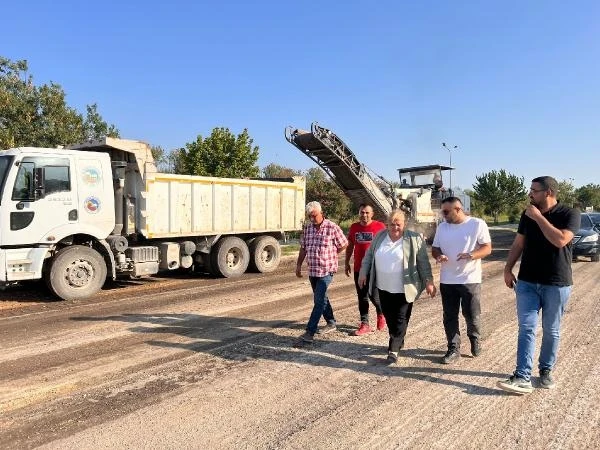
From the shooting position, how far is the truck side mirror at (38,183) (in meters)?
8.48

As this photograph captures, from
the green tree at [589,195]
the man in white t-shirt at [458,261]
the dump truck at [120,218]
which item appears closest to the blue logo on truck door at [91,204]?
the dump truck at [120,218]

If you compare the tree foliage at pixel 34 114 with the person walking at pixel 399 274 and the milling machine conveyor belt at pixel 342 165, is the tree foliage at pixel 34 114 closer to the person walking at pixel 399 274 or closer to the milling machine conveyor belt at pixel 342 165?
the milling machine conveyor belt at pixel 342 165

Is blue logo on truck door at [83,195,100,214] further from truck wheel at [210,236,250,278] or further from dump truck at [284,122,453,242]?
dump truck at [284,122,453,242]

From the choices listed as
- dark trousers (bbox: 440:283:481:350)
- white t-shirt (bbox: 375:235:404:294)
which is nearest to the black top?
dark trousers (bbox: 440:283:481:350)

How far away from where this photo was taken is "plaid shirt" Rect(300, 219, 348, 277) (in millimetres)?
5953

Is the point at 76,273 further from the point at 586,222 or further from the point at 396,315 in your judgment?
the point at 586,222

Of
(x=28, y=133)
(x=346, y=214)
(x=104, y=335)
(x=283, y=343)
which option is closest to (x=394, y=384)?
(x=283, y=343)

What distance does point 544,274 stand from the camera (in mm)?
4230

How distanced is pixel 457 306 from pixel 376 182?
12611 millimetres

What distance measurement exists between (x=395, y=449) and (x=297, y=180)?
35.6 ft

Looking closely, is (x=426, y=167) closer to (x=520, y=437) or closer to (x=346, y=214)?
(x=346, y=214)

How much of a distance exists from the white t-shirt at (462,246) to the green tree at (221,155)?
18.8m

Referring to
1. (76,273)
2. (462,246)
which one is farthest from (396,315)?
(76,273)

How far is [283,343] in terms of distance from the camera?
5906 mm
